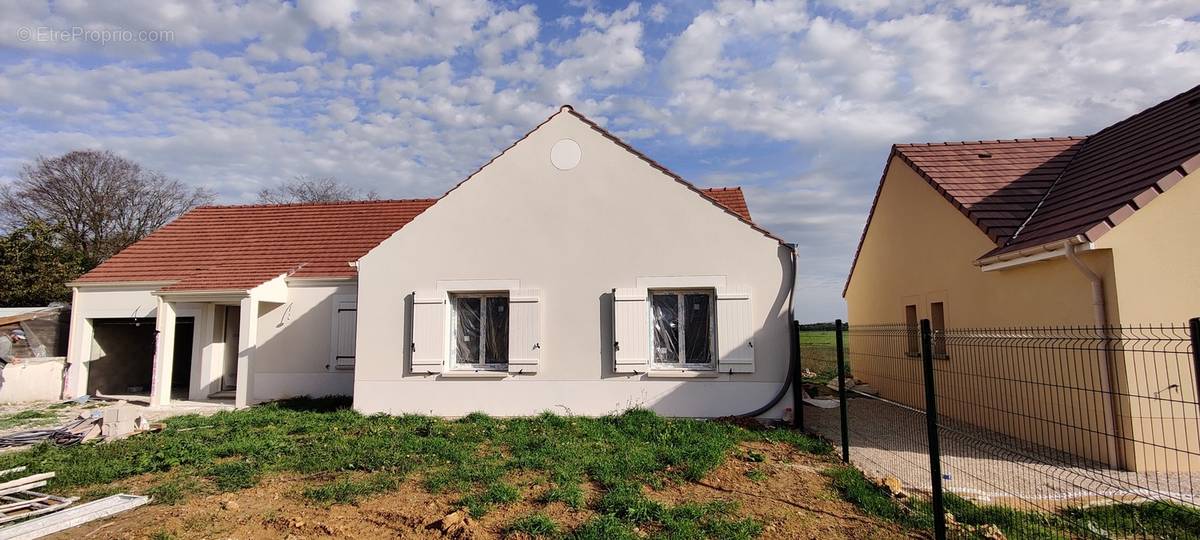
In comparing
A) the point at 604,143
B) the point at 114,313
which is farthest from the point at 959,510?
the point at 114,313

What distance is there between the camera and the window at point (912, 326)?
35.9ft

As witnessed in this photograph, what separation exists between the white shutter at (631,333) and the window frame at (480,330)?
199 centimetres

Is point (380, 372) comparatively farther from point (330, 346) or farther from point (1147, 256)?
point (1147, 256)

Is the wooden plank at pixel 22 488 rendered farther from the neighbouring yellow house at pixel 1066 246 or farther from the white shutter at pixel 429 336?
the neighbouring yellow house at pixel 1066 246

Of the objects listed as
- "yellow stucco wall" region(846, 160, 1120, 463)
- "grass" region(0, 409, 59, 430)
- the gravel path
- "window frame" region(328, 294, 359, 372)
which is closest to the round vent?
"yellow stucco wall" region(846, 160, 1120, 463)

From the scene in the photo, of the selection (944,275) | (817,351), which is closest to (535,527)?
(944,275)

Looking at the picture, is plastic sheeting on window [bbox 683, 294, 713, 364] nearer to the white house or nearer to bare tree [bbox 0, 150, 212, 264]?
the white house

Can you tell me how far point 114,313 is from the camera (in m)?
13.9

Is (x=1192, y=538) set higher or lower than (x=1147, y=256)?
lower

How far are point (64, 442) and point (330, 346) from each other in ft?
15.0

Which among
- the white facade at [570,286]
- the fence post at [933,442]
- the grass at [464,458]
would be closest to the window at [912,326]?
the white facade at [570,286]

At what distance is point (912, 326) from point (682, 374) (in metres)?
5.40

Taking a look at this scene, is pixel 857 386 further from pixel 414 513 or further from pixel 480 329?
pixel 414 513

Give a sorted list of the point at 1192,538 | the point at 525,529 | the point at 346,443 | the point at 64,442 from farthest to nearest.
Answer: the point at 64,442, the point at 346,443, the point at 525,529, the point at 1192,538
